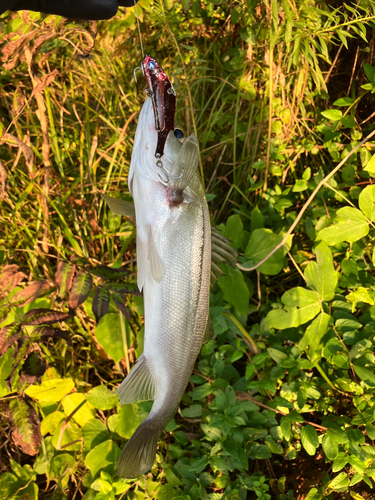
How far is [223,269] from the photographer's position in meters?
1.80

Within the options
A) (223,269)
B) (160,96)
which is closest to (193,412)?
(223,269)

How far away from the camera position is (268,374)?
182 centimetres

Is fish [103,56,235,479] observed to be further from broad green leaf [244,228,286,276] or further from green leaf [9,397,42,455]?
broad green leaf [244,228,286,276]

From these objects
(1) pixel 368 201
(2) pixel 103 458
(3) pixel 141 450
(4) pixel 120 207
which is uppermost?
(4) pixel 120 207

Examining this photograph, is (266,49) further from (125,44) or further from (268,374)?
(268,374)

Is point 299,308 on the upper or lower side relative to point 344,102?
lower

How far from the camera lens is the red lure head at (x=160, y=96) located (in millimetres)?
966

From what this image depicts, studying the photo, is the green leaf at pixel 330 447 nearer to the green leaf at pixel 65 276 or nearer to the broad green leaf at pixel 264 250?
the broad green leaf at pixel 264 250

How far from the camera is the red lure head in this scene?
966mm

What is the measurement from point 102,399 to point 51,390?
25 cm

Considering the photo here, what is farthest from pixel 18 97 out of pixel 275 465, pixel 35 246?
pixel 275 465

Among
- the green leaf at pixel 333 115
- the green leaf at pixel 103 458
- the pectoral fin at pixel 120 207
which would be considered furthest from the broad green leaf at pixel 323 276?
the green leaf at pixel 103 458

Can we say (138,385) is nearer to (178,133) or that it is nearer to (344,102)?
(178,133)

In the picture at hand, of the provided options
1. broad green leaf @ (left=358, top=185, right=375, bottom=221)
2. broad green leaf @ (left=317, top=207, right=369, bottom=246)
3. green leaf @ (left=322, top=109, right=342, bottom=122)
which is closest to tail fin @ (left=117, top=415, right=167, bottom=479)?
broad green leaf @ (left=317, top=207, right=369, bottom=246)
